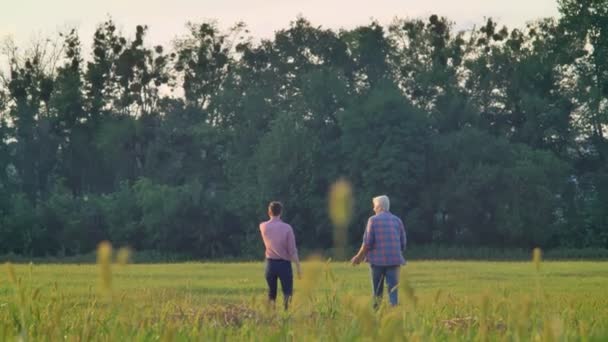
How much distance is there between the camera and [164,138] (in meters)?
83.2

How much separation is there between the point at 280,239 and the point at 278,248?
170 millimetres

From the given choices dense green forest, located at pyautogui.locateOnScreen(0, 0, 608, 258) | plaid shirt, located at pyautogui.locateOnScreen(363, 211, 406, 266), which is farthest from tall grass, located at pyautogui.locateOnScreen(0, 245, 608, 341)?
dense green forest, located at pyautogui.locateOnScreen(0, 0, 608, 258)

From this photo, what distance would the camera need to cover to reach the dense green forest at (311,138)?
74.2m

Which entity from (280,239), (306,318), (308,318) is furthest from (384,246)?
(306,318)

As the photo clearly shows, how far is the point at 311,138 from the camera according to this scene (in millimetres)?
77500

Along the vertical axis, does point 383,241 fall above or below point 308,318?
above

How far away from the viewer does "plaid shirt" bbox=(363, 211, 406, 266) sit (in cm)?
1591

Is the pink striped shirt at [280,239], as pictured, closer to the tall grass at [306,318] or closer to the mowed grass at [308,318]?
the tall grass at [306,318]

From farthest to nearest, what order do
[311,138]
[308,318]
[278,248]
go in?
[311,138] → [278,248] → [308,318]

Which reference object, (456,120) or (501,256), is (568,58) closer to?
(456,120)

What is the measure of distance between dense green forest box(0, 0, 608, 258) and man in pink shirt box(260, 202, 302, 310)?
5550 centimetres

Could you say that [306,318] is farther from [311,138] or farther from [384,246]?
[311,138]

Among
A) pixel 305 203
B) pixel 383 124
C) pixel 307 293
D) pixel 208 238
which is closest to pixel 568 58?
pixel 383 124

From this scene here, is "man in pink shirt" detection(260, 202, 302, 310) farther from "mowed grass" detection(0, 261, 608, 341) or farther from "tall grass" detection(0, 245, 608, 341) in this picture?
"mowed grass" detection(0, 261, 608, 341)
